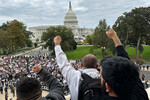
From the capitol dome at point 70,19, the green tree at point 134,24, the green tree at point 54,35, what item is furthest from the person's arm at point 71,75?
the capitol dome at point 70,19

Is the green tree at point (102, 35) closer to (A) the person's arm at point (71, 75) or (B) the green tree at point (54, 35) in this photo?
(B) the green tree at point (54, 35)

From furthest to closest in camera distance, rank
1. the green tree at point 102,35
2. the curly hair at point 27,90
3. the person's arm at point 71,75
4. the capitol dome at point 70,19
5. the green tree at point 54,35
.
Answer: the capitol dome at point 70,19
the green tree at point 54,35
the green tree at point 102,35
the person's arm at point 71,75
the curly hair at point 27,90

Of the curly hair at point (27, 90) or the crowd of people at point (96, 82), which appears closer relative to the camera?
the crowd of people at point (96, 82)

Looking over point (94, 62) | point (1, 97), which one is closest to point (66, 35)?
point (1, 97)

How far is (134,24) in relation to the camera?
29.2 metres

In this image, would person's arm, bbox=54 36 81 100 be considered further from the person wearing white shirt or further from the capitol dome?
the capitol dome

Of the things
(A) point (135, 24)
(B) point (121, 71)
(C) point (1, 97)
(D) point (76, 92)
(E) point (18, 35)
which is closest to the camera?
(B) point (121, 71)

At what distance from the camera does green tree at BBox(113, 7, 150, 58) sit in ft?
94.8

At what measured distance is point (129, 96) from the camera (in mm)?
1502

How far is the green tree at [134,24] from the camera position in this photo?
28906 mm

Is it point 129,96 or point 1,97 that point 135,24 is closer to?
point 1,97

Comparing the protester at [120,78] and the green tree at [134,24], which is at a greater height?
the green tree at [134,24]

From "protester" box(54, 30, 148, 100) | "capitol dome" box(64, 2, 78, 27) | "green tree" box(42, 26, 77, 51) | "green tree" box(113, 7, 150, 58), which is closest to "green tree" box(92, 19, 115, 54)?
"green tree" box(113, 7, 150, 58)

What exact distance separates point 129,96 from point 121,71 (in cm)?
31
